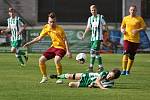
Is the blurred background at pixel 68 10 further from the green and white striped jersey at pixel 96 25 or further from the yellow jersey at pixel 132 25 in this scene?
the yellow jersey at pixel 132 25

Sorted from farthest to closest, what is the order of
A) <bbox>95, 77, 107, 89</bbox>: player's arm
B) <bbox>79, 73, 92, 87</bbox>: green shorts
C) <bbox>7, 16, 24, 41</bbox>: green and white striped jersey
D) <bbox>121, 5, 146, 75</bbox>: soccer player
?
<bbox>7, 16, 24, 41</bbox>: green and white striped jersey, <bbox>121, 5, 146, 75</bbox>: soccer player, <bbox>79, 73, 92, 87</bbox>: green shorts, <bbox>95, 77, 107, 89</bbox>: player's arm

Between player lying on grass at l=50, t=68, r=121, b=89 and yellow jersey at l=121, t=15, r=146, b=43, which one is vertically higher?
yellow jersey at l=121, t=15, r=146, b=43

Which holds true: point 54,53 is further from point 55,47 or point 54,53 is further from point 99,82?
point 99,82

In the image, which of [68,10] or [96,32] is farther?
[68,10]

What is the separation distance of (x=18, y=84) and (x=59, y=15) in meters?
33.8

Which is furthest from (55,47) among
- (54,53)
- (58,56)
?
(58,56)

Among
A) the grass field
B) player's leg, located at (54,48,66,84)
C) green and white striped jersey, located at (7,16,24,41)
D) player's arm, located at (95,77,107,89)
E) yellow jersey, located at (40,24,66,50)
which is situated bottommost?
the grass field

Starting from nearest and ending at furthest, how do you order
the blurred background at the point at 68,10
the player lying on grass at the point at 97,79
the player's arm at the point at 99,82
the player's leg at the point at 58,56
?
the player lying on grass at the point at 97,79
the player's arm at the point at 99,82
the player's leg at the point at 58,56
the blurred background at the point at 68,10

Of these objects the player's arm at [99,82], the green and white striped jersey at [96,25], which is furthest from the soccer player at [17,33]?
the player's arm at [99,82]

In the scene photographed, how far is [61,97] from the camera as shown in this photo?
1344 centimetres

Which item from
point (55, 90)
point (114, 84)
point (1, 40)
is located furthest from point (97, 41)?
point (1, 40)

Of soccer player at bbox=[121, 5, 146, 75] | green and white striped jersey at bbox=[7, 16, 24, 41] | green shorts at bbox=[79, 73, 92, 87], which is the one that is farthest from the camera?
green and white striped jersey at bbox=[7, 16, 24, 41]

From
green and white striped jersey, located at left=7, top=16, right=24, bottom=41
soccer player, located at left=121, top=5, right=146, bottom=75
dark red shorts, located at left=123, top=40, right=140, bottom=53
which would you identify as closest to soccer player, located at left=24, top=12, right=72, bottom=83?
soccer player, located at left=121, top=5, right=146, bottom=75

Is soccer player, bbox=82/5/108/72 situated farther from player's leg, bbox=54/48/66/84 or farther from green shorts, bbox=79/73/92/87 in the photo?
green shorts, bbox=79/73/92/87
